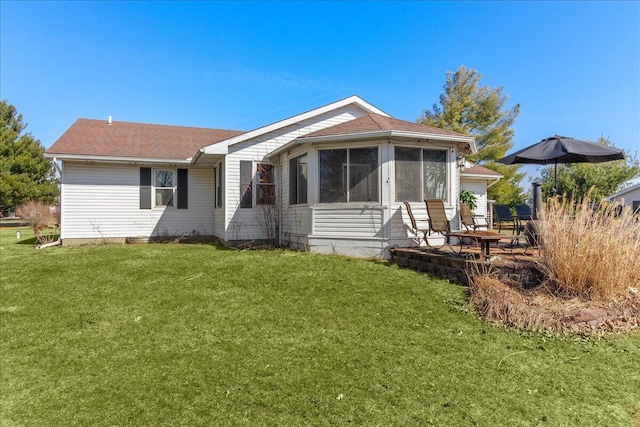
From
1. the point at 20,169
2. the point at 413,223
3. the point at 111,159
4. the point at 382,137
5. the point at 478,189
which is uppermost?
the point at 20,169

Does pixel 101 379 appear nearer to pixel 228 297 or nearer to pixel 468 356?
pixel 228 297

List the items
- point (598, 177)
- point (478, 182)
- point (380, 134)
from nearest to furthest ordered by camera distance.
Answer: point (380, 134) → point (478, 182) → point (598, 177)

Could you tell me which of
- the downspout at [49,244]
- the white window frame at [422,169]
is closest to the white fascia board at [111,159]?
the downspout at [49,244]

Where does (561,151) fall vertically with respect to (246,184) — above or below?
above

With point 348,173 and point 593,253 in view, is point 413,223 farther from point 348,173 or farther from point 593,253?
point 593,253

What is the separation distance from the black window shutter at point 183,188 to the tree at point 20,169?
21.9 metres

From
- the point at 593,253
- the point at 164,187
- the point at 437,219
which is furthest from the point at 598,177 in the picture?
the point at 164,187

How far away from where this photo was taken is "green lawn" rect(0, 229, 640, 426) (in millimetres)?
2826

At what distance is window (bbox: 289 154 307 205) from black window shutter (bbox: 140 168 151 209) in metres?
5.42

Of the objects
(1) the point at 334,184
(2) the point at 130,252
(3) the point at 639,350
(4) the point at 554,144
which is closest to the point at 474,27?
(4) the point at 554,144

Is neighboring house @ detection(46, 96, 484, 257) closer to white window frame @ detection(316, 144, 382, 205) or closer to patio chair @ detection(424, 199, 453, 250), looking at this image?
white window frame @ detection(316, 144, 382, 205)

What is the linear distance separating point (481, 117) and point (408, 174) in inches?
930

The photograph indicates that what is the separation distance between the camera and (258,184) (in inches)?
439

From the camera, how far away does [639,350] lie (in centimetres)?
385
